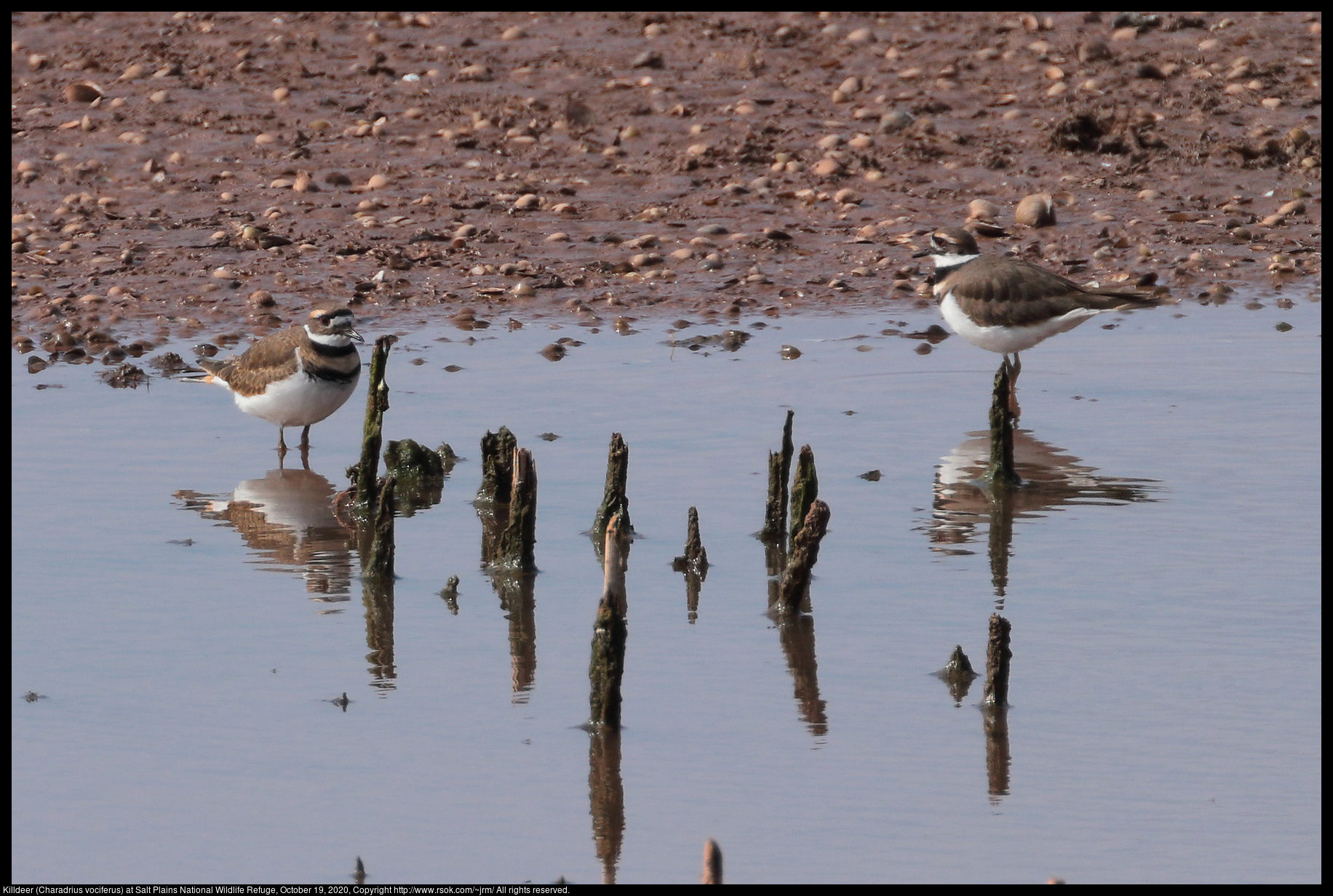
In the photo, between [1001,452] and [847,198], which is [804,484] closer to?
→ [1001,452]

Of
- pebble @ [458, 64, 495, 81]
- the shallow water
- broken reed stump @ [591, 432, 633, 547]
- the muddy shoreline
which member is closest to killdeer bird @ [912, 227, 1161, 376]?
the shallow water

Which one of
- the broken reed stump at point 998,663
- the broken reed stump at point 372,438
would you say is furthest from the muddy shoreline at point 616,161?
the broken reed stump at point 998,663

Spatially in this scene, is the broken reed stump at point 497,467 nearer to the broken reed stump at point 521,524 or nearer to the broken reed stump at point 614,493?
the broken reed stump at point 614,493

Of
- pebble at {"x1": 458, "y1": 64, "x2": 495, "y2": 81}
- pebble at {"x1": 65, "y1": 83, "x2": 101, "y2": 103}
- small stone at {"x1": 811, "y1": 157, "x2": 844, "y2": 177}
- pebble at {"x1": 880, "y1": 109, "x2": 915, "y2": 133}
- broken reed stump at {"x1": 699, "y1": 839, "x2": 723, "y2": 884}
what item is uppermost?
pebble at {"x1": 458, "y1": 64, "x2": 495, "y2": 81}

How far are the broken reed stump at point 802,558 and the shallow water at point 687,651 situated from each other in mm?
181

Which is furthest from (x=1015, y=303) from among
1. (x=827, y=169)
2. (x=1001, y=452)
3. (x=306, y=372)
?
(x=827, y=169)

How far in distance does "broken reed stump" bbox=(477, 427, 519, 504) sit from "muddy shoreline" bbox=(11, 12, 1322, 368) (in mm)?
4914

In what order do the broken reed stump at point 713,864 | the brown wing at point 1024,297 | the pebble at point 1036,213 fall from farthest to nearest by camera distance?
1. the pebble at point 1036,213
2. the brown wing at point 1024,297
3. the broken reed stump at point 713,864

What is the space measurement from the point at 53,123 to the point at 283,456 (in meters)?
10.5

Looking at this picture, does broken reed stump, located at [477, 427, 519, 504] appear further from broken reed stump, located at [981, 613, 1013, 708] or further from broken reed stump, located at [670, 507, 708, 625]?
broken reed stump, located at [981, 613, 1013, 708]

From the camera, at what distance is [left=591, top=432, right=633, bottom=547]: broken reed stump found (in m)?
9.95

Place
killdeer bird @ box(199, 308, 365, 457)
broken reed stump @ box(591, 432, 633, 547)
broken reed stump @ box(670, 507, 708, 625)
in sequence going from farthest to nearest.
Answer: killdeer bird @ box(199, 308, 365, 457) → broken reed stump @ box(591, 432, 633, 547) → broken reed stump @ box(670, 507, 708, 625)

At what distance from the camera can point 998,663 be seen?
7785 mm

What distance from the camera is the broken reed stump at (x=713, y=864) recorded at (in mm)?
5629
